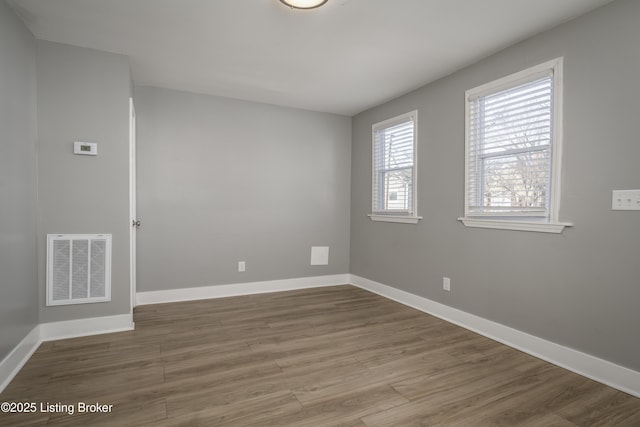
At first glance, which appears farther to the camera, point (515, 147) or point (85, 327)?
point (85, 327)

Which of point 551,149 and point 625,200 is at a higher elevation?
point 551,149

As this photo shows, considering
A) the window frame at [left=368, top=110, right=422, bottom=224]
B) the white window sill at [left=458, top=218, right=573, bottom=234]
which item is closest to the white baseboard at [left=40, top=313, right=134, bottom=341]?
the window frame at [left=368, top=110, right=422, bottom=224]

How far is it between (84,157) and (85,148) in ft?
0.25

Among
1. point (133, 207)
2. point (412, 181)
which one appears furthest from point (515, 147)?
point (133, 207)

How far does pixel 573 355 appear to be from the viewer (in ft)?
7.47

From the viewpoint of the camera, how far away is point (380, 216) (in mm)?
4266

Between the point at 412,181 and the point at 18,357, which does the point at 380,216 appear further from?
the point at 18,357

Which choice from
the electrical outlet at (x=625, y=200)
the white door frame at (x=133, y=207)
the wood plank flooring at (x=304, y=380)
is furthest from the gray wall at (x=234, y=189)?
the electrical outlet at (x=625, y=200)

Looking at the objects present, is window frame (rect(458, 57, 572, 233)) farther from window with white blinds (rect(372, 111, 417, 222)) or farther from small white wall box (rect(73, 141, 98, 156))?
small white wall box (rect(73, 141, 98, 156))

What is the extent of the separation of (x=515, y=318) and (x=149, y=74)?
13.4 ft

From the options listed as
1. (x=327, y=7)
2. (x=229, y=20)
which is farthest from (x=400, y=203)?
(x=229, y=20)

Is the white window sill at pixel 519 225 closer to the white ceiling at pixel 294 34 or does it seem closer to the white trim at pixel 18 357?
the white ceiling at pixel 294 34

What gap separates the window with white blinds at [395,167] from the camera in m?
3.80

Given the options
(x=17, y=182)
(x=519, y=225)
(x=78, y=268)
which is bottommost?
(x=78, y=268)
